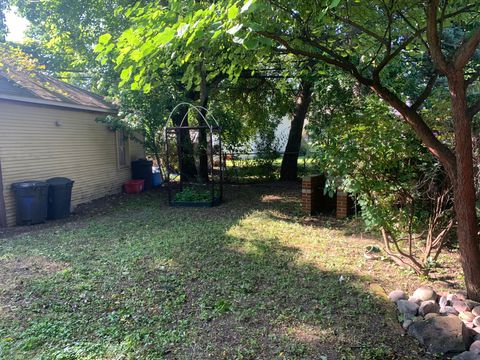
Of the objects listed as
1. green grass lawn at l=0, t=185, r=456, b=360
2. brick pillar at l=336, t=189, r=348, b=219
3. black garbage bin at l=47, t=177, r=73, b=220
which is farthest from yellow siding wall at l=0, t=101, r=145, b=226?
brick pillar at l=336, t=189, r=348, b=219

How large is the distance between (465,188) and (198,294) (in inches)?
111

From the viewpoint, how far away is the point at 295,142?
12.9 meters

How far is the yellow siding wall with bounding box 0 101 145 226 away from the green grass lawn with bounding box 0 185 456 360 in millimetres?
1853

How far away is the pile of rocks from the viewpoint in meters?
2.83

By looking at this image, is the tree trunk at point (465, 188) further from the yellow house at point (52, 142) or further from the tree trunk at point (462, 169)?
the yellow house at point (52, 142)

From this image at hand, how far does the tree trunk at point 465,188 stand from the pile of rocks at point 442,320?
22 cm

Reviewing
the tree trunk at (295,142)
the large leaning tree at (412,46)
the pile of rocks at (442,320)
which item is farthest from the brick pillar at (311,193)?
the tree trunk at (295,142)

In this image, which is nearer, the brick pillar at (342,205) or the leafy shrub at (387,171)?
the leafy shrub at (387,171)

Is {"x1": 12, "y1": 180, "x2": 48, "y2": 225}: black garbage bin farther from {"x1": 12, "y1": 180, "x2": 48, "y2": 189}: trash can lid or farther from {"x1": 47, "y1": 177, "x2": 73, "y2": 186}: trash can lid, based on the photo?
{"x1": 47, "y1": 177, "x2": 73, "y2": 186}: trash can lid

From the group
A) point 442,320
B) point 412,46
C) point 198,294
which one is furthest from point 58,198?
point 442,320

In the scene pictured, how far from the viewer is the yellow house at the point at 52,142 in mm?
7406

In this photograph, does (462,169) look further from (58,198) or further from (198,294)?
(58,198)

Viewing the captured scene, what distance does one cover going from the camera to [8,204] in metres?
7.41

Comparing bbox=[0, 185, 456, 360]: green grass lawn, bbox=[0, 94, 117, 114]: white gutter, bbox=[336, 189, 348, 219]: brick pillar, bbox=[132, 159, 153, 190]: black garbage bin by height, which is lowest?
bbox=[0, 185, 456, 360]: green grass lawn
